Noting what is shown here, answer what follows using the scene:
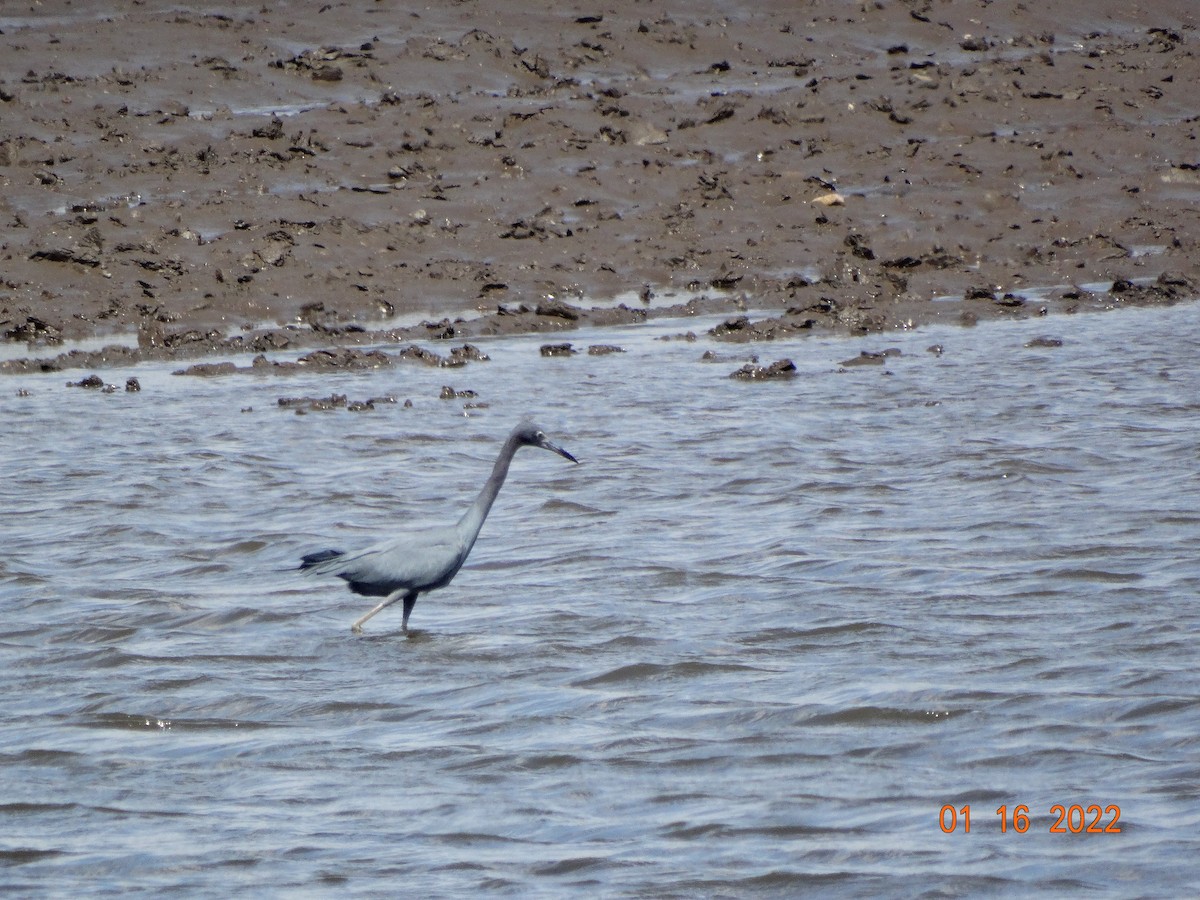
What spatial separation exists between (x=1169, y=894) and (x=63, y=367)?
30.0ft

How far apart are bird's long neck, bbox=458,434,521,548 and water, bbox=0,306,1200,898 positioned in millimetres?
382

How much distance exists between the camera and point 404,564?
719 centimetres

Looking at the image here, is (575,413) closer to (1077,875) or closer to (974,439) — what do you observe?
(974,439)

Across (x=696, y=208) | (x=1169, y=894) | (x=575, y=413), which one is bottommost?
(x=1169, y=894)

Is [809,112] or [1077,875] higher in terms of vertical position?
[809,112]

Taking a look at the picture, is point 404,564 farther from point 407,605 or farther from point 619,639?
point 619,639

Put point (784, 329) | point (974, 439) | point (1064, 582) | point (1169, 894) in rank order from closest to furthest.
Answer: point (1169, 894), point (1064, 582), point (974, 439), point (784, 329)

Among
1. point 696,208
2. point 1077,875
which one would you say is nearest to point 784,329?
point 696,208

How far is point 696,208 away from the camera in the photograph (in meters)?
15.7
